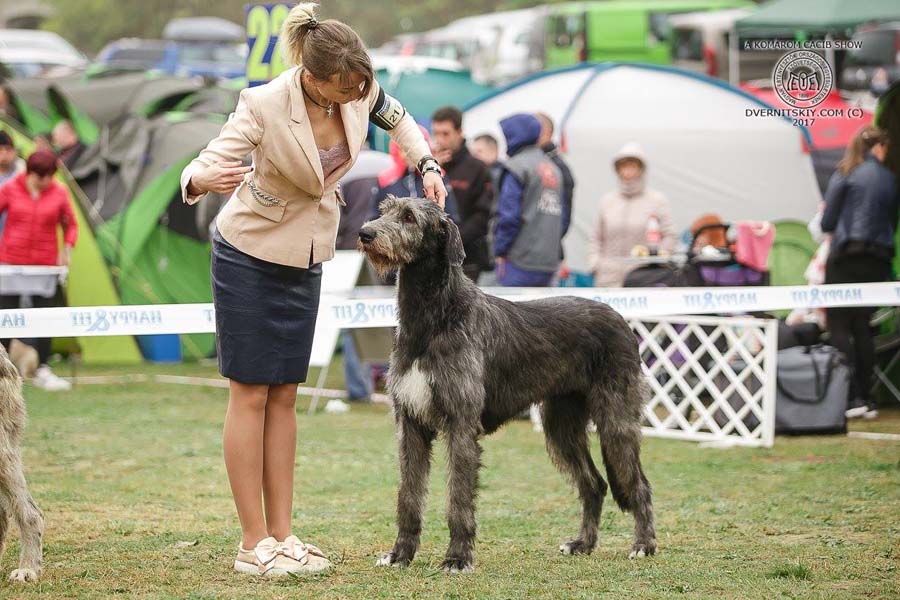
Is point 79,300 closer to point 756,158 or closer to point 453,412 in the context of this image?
point 756,158

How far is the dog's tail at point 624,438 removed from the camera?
499 cm

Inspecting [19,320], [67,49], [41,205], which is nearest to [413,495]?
[19,320]

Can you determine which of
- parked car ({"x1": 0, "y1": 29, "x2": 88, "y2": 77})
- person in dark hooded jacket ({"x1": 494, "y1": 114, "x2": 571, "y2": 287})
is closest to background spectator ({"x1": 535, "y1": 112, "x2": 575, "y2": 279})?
person in dark hooded jacket ({"x1": 494, "y1": 114, "x2": 571, "y2": 287})

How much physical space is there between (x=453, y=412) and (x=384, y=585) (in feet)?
2.16

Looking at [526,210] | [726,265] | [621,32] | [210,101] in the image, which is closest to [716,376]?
[726,265]

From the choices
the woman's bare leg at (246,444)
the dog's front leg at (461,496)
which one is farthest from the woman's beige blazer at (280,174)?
the dog's front leg at (461,496)

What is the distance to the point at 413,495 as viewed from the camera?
464cm

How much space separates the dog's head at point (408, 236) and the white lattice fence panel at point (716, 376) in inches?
136

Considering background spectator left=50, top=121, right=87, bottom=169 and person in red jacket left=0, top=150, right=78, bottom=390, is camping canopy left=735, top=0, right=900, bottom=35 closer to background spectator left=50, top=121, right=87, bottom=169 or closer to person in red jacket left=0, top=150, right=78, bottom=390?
background spectator left=50, top=121, right=87, bottom=169

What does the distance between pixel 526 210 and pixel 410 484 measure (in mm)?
4718

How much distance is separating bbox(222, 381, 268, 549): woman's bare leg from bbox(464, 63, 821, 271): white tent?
6.89m

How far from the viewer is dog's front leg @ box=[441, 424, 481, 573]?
4555mm

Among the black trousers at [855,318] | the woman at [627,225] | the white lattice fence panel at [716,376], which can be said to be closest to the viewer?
the white lattice fence panel at [716,376]

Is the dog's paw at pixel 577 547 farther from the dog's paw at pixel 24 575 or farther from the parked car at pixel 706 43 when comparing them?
the parked car at pixel 706 43
